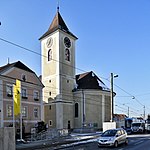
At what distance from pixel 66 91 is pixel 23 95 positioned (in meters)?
15.7

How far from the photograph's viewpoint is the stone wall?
1695 cm

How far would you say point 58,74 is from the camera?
200 feet

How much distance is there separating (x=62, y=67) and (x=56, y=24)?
11.1 metres

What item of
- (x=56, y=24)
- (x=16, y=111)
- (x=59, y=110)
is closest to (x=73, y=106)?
(x=59, y=110)

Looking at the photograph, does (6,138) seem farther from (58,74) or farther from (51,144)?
(58,74)

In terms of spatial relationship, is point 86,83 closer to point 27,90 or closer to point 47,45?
point 47,45

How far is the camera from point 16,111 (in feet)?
108

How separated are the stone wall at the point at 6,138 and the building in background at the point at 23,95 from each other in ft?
84.4

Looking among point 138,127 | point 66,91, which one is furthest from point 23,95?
point 138,127

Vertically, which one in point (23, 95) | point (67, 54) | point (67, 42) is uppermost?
point (67, 42)

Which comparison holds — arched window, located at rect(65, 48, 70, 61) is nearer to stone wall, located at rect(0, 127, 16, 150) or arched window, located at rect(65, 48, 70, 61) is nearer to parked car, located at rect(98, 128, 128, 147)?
parked car, located at rect(98, 128, 128, 147)

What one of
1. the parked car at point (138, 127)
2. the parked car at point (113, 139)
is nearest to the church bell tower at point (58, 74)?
the parked car at point (138, 127)

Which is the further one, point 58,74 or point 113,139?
point 58,74

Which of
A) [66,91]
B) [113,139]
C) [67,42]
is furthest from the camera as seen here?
[67,42]
